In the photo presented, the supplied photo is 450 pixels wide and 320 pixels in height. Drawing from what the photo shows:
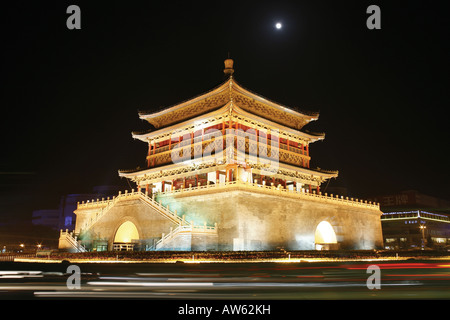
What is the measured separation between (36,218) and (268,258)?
57526 mm

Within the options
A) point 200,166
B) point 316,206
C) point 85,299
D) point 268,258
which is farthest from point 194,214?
point 85,299

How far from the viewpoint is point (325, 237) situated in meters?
34.7

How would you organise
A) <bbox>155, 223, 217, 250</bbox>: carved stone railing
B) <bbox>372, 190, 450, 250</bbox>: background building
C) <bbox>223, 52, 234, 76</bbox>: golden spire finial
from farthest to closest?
<bbox>372, 190, 450, 250</bbox>: background building < <bbox>223, 52, 234, 76</bbox>: golden spire finial < <bbox>155, 223, 217, 250</bbox>: carved stone railing

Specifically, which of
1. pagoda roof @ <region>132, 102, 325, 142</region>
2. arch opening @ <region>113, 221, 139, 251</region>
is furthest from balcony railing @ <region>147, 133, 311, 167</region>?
arch opening @ <region>113, 221, 139, 251</region>

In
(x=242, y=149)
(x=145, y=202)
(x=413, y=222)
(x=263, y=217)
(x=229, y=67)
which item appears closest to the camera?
(x=263, y=217)

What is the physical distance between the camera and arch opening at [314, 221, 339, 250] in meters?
33.2

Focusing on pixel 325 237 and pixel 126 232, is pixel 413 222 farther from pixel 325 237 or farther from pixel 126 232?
pixel 126 232

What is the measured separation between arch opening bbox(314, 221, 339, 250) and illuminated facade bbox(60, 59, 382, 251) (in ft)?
0.32

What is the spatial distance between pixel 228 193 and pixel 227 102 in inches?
379

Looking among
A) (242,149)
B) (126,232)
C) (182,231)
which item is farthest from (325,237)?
(126,232)

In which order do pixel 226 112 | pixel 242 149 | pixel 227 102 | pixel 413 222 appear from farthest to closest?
pixel 413 222 < pixel 227 102 < pixel 226 112 < pixel 242 149

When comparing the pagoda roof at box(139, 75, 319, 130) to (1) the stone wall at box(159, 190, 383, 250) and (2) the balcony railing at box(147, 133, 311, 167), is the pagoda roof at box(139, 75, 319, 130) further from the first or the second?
(1) the stone wall at box(159, 190, 383, 250)

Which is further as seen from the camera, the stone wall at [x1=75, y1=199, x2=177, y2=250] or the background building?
the background building

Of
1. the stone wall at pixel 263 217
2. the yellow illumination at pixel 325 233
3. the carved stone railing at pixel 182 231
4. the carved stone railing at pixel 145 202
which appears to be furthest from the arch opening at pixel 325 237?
the carved stone railing at pixel 145 202
